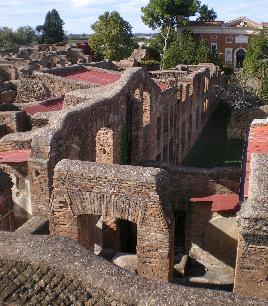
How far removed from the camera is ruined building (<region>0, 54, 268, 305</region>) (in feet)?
16.0

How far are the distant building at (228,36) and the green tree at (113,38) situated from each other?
13281 mm

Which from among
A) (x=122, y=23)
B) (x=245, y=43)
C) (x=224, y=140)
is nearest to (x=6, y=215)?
(x=224, y=140)

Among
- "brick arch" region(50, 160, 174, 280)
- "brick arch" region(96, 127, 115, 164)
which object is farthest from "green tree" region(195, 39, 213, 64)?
"brick arch" region(50, 160, 174, 280)

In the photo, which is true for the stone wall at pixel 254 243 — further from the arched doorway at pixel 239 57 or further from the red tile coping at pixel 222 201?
the arched doorway at pixel 239 57

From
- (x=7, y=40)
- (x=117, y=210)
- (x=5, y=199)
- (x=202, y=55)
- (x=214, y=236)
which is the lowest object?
(x=214, y=236)

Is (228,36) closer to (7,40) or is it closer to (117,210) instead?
(7,40)

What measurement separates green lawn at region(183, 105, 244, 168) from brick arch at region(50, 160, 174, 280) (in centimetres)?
1498

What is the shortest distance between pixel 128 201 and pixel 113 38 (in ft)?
150

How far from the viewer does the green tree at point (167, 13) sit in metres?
51.9

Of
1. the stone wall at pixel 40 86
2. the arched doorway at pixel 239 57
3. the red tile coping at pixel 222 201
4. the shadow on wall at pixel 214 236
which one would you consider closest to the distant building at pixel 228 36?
the arched doorway at pixel 239 57

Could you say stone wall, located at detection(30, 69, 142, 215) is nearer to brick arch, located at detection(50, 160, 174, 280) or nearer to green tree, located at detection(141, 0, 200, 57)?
brick arch, located at detection(50, 160, 174, 280)

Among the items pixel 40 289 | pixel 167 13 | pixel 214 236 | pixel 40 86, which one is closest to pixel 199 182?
pixel 214 236

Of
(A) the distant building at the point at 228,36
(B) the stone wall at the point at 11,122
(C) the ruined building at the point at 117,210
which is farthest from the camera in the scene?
(A) the distant building at the point at 228,36

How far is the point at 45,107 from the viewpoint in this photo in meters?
17.3
